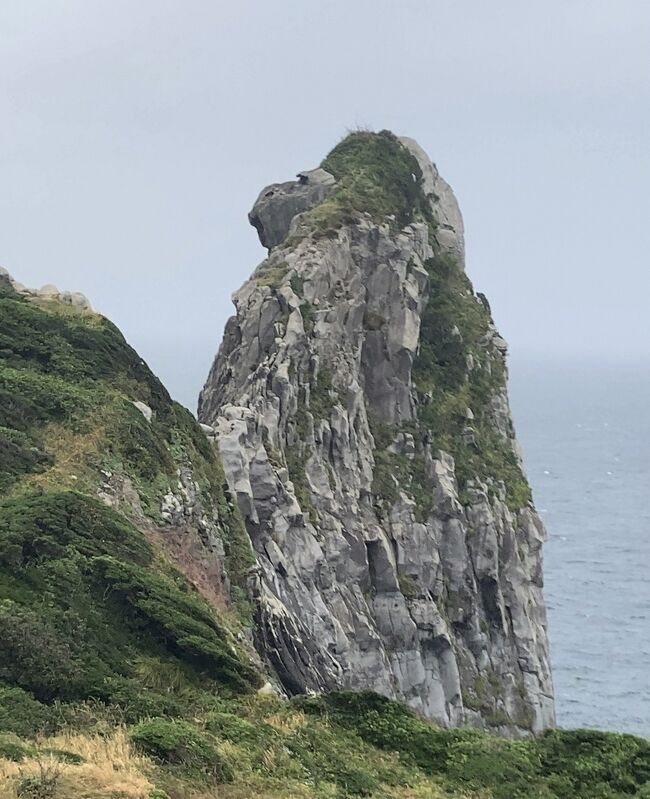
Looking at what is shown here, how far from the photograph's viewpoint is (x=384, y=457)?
55.9 metres

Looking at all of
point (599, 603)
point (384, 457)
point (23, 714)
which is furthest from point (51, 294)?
point (599, 603)

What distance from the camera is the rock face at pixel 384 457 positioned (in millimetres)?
47281

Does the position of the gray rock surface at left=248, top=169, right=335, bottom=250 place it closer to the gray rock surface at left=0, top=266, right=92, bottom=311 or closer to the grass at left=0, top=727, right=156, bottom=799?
the gray rock surface at left=0, top=266, right=92, bottom=311

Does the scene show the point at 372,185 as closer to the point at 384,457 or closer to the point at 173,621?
the point at 384,457

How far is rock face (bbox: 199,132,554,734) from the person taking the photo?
47281 mm

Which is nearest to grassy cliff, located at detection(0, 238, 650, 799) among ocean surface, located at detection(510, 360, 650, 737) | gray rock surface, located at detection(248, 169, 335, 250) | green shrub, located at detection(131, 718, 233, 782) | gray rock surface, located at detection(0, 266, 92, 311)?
green shrub, located at detection(131, 718, 233, 782)

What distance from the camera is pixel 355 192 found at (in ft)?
208

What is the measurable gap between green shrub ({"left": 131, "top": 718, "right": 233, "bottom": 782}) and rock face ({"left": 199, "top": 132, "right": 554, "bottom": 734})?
81.5 feet

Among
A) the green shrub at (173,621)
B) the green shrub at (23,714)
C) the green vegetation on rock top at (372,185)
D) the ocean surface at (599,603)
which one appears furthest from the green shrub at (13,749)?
the ocean surface at (599,603)

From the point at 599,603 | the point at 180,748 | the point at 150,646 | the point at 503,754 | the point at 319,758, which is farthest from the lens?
the point at 599,603

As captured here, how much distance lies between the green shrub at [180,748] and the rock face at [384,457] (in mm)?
24840

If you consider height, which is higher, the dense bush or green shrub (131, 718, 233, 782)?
green shrub (131, 718, 233, 782)

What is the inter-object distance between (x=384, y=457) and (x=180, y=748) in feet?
132

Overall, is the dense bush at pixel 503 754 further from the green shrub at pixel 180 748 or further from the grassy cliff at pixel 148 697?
the green shrub at pixel 180 748
